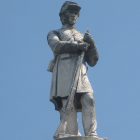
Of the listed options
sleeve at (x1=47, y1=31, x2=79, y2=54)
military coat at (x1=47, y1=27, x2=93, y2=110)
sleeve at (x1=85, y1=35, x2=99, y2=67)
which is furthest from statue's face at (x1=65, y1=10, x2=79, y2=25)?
sleeve at (x1=85, y1=35, x2=99, y2=67)

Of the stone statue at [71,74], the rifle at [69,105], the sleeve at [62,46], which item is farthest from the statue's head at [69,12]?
the rifle at [69,105]

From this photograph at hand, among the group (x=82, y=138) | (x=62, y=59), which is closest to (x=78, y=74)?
(x=62, y=59)

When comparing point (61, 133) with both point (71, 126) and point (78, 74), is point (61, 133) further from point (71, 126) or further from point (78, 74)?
point (78, 74)

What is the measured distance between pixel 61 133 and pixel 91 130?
779 mm

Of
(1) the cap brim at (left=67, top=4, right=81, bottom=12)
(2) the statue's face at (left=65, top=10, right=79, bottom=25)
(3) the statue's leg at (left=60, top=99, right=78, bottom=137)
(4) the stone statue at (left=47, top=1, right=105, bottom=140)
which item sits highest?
(1) the cap brim at (left=67, top=4, right=81, bottom=12)

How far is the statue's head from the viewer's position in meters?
19.1

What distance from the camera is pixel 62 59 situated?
61.7 feet

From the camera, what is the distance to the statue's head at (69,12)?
62.8 feet

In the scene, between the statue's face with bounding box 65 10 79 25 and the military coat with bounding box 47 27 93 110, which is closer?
the military coat with bounding box 47 27 93 110

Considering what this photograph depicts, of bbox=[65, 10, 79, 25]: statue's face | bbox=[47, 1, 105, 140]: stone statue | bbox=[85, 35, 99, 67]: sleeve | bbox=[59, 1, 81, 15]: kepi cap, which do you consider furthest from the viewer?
bbox=[65, 10, 79, 25]: statue's face

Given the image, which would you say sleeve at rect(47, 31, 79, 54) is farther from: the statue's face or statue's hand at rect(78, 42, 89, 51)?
the statue's face

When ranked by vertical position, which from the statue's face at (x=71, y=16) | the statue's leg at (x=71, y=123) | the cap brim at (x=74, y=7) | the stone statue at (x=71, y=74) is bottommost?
the statue's leg at (x=71, y=123)

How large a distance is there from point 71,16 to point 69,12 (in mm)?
126

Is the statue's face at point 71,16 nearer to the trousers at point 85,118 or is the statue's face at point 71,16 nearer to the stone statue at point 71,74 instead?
the stone statue at point 71,74
